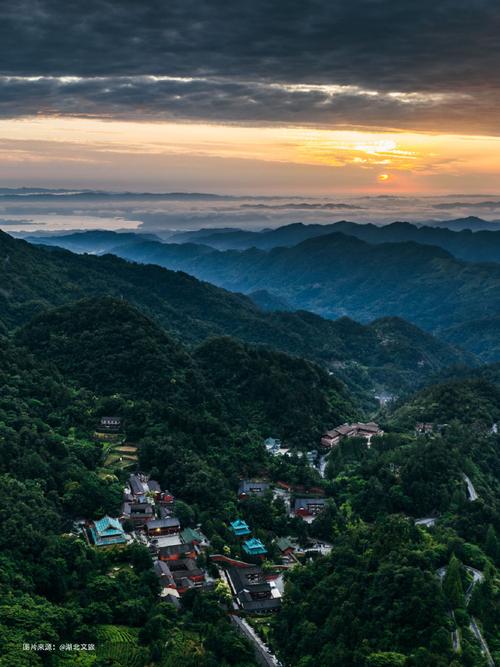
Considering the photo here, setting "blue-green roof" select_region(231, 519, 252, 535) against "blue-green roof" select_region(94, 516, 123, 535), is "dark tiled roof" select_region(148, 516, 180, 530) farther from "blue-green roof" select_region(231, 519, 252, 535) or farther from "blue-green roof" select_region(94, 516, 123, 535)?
"blue-green roof" select_region(231, 519, 252, 535)

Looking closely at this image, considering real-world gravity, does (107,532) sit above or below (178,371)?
below

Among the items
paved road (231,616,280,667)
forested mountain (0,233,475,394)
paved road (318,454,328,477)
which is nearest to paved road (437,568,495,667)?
paved road (231,616,280,667)

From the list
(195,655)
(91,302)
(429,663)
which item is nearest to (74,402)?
(91,302)

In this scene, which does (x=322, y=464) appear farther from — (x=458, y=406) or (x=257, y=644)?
(x=257, y=644)

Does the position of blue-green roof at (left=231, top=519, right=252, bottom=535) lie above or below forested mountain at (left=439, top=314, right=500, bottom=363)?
above

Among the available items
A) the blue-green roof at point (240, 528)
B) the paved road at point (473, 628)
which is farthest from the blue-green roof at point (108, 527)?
the paved road at point (473, 628)

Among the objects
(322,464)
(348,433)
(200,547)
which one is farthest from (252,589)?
(348,433)
